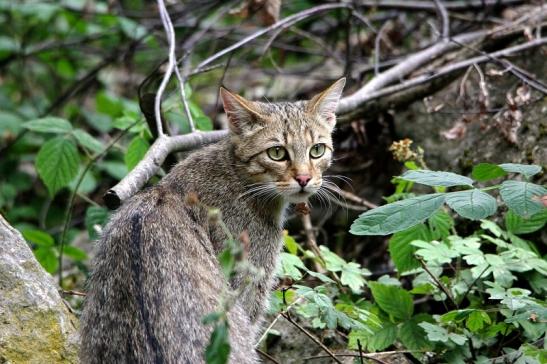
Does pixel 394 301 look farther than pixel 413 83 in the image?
No

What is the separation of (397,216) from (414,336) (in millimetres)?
1323

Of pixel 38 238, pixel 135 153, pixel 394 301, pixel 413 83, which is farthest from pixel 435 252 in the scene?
pixel 38 238

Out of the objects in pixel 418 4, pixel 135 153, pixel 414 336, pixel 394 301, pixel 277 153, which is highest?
pixel 418 4

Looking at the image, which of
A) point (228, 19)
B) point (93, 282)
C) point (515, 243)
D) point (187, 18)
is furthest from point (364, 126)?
point (228, 19)

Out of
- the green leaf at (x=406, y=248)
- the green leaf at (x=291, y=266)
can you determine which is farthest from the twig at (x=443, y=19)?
the green leaf at (x=291, y=266)

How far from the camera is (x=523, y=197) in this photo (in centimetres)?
355

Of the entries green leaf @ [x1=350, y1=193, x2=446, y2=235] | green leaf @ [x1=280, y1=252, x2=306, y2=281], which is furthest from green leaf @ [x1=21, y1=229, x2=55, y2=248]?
green leaf @ [x1=350, y1=193, x2=446, y2=235]

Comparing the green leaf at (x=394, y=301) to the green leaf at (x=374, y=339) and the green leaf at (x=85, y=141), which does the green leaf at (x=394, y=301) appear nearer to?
the green leaf at (x=374, y=339)

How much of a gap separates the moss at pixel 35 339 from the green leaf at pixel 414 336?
1.85 m

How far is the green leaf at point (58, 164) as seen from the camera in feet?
18.9

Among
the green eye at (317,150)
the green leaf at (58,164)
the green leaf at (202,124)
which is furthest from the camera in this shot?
the green leaf at (202,124)

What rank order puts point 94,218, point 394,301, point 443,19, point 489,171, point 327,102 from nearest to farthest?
1. point 489,171
2. point 394,301
3. point 327,102
4. point 94,218
5. point 443,19

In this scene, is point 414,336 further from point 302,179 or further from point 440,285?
point 302,179

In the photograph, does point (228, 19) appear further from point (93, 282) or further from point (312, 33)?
point (93, 282)
